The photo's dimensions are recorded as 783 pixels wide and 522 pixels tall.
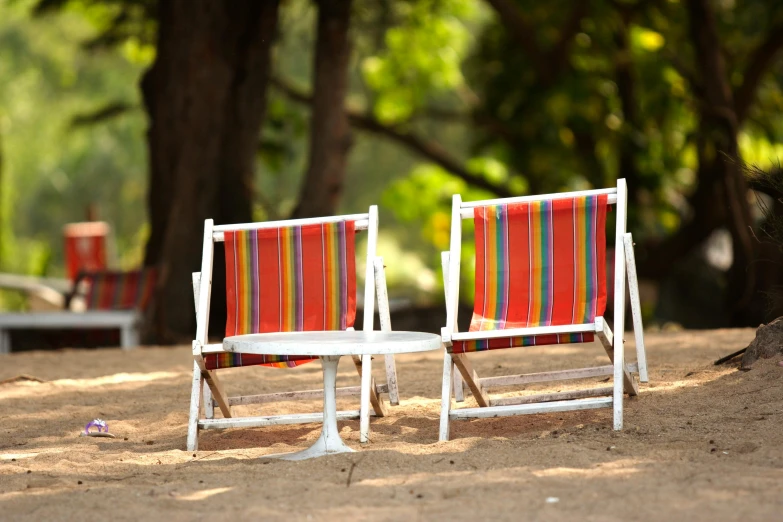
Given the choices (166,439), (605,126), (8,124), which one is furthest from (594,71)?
(8,124)

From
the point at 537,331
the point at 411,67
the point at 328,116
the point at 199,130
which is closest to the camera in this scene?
the point at 537,331

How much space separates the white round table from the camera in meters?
3.73

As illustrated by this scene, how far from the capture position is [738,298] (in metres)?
10.9

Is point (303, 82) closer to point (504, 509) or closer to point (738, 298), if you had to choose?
point (738, 298)

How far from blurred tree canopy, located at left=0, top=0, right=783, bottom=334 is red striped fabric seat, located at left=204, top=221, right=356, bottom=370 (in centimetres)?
207

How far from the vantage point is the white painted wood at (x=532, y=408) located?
13.6 ft

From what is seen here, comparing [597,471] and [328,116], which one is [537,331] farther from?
[328,116]

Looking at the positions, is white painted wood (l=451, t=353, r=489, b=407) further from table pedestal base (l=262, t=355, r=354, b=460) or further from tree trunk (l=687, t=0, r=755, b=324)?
tree trunk (l=687, t=0, r=755, b=324)

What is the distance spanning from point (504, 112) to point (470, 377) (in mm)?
10086

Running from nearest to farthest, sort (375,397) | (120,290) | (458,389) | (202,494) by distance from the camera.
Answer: (202,494)
(375,397)
(458,389)
(120,290)

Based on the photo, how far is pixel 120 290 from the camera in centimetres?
957

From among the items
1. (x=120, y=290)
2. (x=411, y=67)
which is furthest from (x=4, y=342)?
(x=411, y=67)

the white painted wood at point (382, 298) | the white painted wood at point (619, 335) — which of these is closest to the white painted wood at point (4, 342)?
the white painted wood at point (382, 298)

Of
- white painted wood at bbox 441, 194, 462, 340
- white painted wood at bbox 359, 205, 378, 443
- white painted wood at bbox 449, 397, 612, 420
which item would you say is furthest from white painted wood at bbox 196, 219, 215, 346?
white painted wood at bbox 449, 397, 612, 420
